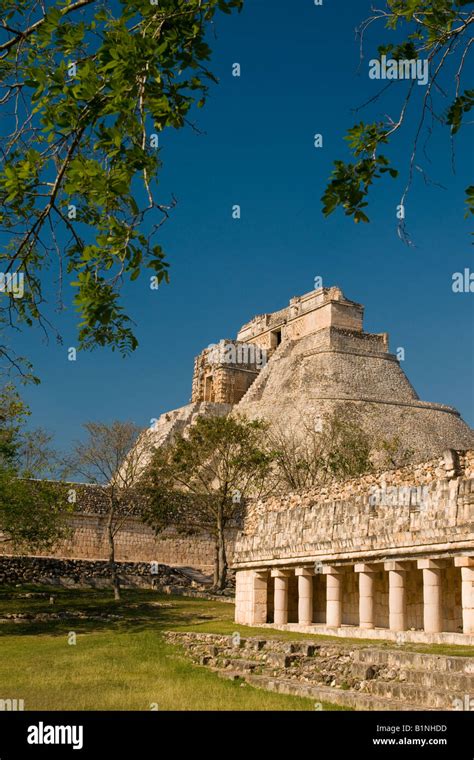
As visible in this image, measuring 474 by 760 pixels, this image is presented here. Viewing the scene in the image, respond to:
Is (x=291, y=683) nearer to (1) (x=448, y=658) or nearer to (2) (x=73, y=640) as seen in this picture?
(1) (x=448, y=658)

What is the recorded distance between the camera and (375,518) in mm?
16562

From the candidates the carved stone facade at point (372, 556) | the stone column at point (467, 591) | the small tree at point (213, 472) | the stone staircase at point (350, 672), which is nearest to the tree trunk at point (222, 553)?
the small tree at point (213, 472)

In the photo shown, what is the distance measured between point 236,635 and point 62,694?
5.24 meters

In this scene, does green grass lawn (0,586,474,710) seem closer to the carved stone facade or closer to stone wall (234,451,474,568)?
the carved stone facade

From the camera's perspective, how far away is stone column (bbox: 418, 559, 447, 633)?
14656mm

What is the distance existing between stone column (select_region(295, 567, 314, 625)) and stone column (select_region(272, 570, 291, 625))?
95 centimetres

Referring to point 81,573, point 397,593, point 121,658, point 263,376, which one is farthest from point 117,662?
point 263,376

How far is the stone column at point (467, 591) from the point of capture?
13477mm

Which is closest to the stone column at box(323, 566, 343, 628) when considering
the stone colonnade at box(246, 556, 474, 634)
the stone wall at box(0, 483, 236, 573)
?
the stone colonnade at box(246, 556, 474, 634)

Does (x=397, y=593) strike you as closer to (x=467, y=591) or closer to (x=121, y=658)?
(x=467, y=591)

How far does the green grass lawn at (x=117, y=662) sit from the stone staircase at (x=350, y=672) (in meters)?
0.39

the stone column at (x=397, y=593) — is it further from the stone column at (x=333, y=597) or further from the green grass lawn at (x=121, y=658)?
the stone column at (x=333, y=597)

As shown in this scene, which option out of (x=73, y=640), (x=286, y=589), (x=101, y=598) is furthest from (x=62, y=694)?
(x=101, y=598)
